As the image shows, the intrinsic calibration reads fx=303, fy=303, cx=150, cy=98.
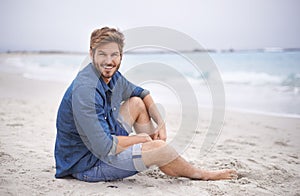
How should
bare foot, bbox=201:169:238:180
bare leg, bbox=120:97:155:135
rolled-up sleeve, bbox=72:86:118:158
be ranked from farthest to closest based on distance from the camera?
1. bare leg, bbox=120:97:155:135
2. bare foot, bbox=201:169:238:180
3. rolled-up sleeve, bbox=72:86:118:158

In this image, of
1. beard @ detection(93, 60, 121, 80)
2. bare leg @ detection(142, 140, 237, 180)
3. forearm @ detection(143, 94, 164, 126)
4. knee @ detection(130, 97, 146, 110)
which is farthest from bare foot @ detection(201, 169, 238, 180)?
beard @ detection(93, 60, 121, 80)

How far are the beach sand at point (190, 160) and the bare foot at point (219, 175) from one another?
62 millimetres

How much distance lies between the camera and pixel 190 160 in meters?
3.10

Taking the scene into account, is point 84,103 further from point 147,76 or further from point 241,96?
point 147,76

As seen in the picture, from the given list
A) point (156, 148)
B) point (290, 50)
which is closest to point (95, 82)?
point (156, 148)

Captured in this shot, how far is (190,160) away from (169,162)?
905mm

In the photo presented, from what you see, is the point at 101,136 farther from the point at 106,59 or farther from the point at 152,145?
the point at 106,59

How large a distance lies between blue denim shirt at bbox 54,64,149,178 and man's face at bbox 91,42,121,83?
5 cm

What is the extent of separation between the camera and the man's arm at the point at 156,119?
2.63m

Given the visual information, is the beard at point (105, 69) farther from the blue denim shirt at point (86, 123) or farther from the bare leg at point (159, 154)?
the bare leg at point (159, 154)

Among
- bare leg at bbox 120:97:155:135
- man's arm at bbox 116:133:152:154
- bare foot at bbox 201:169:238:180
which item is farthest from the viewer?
bare leg at bbox 120:97:155:135

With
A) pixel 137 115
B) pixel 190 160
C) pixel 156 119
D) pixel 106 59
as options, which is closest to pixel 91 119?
pixel 106 59

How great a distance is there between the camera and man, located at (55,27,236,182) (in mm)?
1988

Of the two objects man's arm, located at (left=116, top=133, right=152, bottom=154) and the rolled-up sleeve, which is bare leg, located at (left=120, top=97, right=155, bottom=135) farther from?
the rolled-up sleeve
